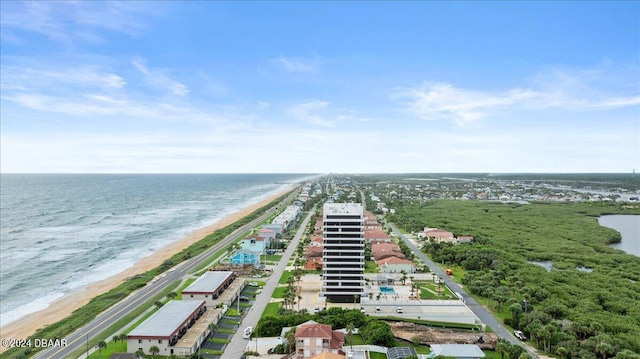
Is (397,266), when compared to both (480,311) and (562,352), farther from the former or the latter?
(562,352)

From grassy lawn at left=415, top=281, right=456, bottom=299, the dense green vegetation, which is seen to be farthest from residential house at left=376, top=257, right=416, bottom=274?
the dense green vegetation

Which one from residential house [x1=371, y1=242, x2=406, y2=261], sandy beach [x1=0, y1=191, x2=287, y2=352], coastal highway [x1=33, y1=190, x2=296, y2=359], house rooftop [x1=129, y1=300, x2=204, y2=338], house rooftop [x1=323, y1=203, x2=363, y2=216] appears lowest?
sandy beach [x1=0, y1=191, x2=287, y2=352]

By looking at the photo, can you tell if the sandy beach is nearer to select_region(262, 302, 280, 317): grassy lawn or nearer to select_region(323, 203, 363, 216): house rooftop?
select_region(262, 302, 280, 317): grassy lawn

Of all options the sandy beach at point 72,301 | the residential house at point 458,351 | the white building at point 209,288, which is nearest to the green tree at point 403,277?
the residential house at point 458,351

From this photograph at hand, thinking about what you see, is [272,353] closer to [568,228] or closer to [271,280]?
[271,280]

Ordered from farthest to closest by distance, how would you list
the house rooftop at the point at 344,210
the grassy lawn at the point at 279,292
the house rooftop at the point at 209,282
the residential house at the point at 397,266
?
the residential house at the point at 397,266 → the grassy lawn at the point at 279,292 → the house rooftop at the point at 209,282 → the house rooftop at the point at 344,210

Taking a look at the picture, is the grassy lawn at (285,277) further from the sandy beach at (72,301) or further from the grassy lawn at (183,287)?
the sandy beach at (72,301)
